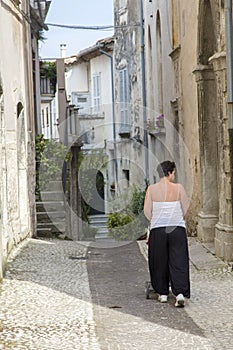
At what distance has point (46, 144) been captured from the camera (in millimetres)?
17250

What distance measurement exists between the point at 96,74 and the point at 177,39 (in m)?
15.6

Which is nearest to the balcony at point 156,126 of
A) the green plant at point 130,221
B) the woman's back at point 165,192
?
the green plant at point 130,221

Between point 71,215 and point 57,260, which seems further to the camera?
point 71,215

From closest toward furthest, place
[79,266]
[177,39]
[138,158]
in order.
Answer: [79,266] < [177,39] < [138,158]

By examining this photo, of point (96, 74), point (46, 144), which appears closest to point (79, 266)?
point (46, 144)

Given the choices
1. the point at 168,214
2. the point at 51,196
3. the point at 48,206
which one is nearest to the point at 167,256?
the point at 168,214

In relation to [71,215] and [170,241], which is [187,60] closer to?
[71,215]

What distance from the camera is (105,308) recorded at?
8117 millimetres

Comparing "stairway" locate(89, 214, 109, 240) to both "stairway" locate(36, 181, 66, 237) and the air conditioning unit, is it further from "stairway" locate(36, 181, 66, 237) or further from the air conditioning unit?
the air conditioning unit

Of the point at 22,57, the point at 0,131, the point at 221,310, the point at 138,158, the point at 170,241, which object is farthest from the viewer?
the point at 138,158

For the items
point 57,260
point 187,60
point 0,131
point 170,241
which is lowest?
point 57,260

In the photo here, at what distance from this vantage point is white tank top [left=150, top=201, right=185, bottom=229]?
8406 millimetres

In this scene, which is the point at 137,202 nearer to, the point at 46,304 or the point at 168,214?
the point at 168,214

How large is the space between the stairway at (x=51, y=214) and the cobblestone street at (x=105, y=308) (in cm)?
374
